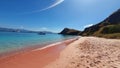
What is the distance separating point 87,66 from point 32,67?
3940 mm

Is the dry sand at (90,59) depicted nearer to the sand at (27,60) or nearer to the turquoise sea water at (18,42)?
the sand at (27,60)

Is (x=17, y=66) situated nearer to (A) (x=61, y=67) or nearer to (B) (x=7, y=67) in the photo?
(B) (x=7, y=67)

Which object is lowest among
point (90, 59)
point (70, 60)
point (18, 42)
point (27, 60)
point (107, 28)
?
point (27, 60)

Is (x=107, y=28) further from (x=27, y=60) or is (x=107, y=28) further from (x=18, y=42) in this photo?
(x=27, y=60)

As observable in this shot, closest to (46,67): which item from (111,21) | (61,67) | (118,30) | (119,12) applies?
(61,67)

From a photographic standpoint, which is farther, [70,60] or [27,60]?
[27,60]

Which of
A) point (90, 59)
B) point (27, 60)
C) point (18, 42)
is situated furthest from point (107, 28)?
point (27, 60)

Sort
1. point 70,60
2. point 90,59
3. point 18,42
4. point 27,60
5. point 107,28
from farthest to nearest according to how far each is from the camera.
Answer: point 107,28
point 18,42
point 27,60
point 70,60
point 90,59

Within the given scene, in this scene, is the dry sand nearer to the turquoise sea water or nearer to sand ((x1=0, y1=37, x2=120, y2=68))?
sand ((x1=0, y1=37, x2=120, y2=68))

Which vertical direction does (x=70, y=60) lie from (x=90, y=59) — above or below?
below

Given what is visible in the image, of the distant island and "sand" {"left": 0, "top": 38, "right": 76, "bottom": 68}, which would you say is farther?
the distant island

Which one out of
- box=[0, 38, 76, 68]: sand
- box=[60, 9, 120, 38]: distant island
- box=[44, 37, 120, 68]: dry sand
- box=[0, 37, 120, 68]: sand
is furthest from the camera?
box=[60, 9, 120, 38]: distant island

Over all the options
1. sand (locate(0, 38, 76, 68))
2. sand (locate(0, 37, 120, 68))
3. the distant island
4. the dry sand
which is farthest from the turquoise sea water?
the distant island

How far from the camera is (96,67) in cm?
748
